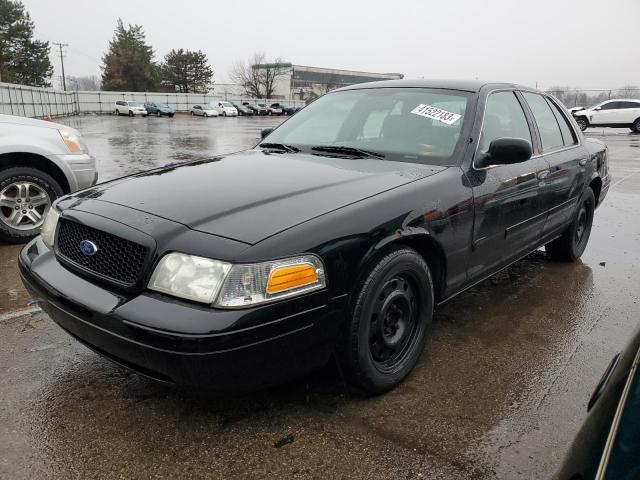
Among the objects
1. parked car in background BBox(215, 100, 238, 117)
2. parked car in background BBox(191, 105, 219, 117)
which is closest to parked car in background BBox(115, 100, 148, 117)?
parked car in background BBox(191, 105, 219, 117)

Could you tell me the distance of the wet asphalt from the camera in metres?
2.06

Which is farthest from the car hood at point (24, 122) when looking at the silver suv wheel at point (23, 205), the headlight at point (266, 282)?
the headlight at point (266, 282)

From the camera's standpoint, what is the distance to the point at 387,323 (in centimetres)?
253

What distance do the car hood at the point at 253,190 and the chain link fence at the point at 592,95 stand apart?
42.3 m

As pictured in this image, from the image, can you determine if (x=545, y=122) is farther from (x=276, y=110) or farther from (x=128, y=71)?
(x=128, y=71)

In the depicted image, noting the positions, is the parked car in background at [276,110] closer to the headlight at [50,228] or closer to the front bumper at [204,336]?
the headlight at [50,228]

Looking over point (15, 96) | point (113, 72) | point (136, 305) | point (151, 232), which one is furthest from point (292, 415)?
point (113, 72)

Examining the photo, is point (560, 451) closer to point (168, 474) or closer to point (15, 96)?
point (168, 474)

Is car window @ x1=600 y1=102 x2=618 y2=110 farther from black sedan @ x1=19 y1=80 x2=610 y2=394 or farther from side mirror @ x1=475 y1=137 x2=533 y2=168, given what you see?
side mirror @ x1=475 y1=137 x2=533 y2=168

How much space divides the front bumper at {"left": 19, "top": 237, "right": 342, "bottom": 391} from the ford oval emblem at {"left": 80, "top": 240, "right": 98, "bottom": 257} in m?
0.15

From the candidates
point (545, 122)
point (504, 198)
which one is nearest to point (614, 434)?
point (504, 198)

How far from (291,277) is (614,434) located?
1.25 metres

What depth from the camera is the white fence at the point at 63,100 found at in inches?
1054

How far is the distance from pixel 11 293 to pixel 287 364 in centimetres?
282
